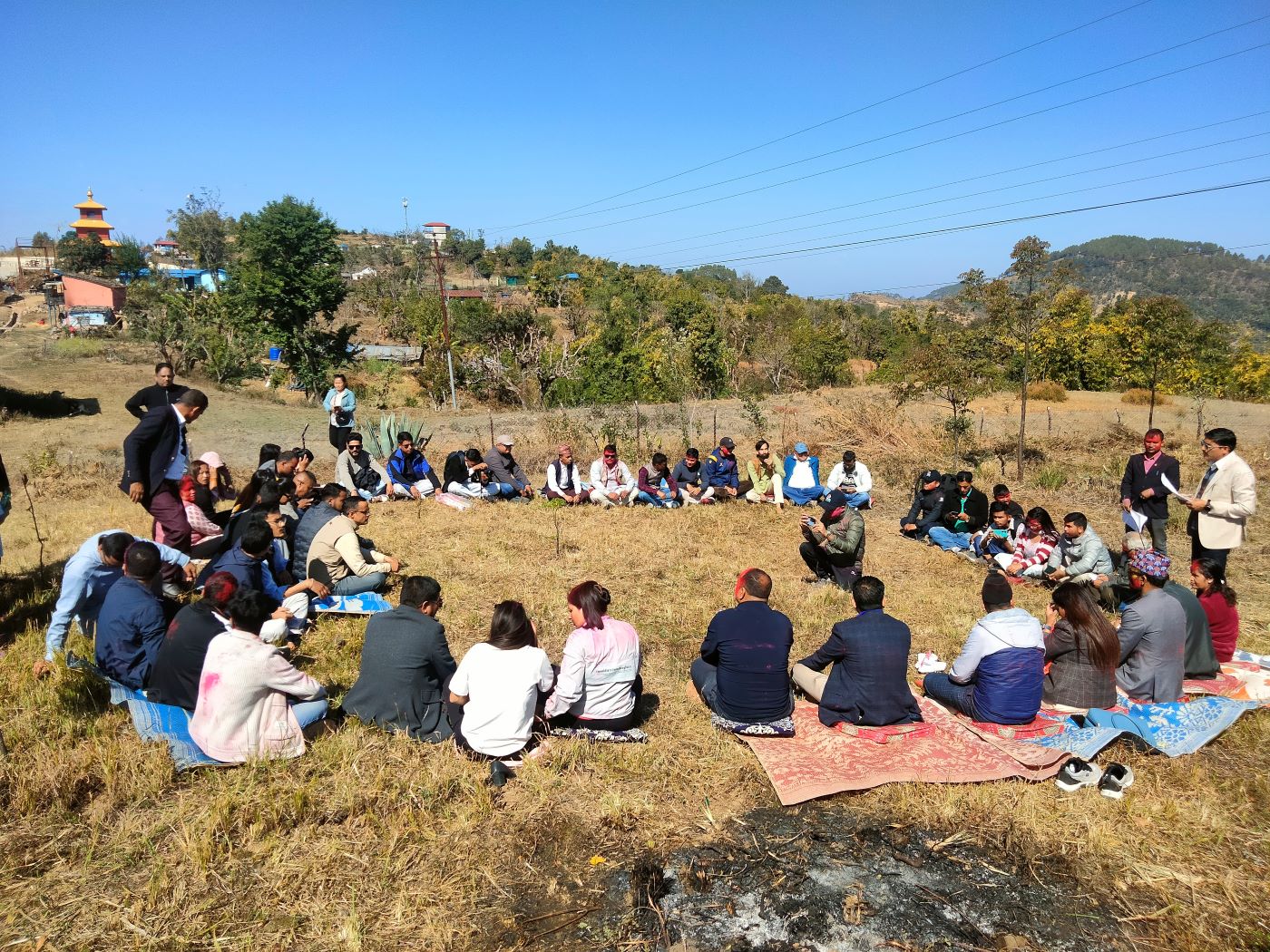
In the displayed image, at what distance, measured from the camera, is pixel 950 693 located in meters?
5.15

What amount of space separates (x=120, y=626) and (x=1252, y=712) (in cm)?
730

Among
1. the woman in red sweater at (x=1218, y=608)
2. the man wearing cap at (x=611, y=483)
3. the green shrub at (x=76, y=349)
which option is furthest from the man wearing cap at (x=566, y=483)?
the green shrub at (x=76, y=349)

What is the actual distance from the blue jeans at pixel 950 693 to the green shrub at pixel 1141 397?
20699 mm

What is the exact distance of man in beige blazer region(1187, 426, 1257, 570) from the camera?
6703mm

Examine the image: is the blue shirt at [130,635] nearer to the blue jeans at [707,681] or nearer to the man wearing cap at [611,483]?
the blue jeans at [707,681]

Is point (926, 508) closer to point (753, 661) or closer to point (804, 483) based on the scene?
point (804, 483)

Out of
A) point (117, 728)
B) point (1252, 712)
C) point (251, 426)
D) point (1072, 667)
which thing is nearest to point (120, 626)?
point (117, 728)

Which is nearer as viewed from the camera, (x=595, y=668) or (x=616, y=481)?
(x=595, y=668)

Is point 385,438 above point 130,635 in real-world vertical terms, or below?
above

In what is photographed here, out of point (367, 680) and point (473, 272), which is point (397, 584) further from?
point (473, 272)

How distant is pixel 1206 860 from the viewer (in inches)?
149

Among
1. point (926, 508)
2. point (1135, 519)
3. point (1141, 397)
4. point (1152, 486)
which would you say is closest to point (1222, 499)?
point (1152, 486)

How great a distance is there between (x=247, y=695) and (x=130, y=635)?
42.1 inches

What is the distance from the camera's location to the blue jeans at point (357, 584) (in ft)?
21.9
